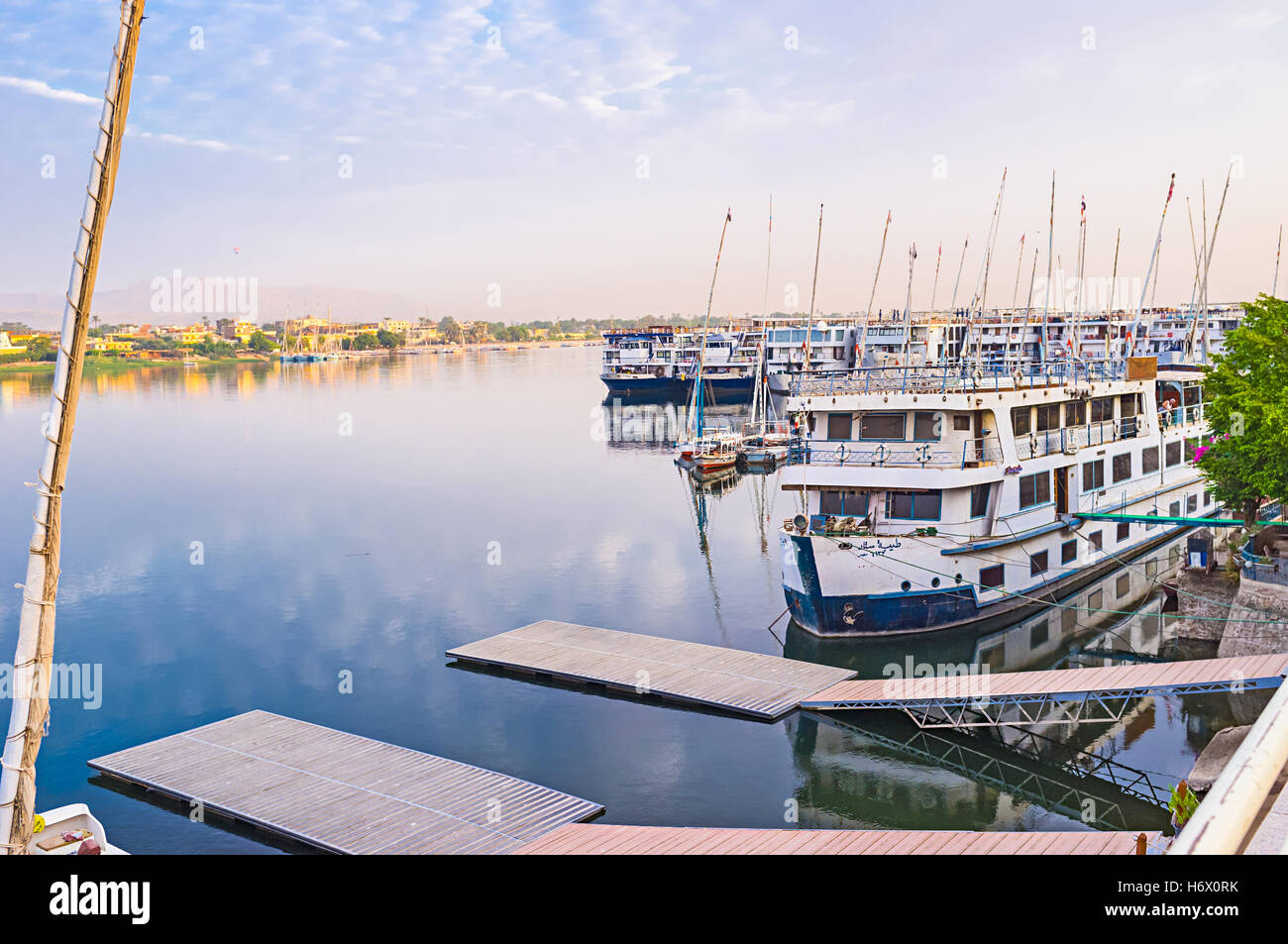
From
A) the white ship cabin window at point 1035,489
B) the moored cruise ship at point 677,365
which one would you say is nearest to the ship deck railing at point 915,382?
the white ship cabin window at point 1035,489

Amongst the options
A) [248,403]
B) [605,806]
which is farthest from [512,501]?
[248,403]

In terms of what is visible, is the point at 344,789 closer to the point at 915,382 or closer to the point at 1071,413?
the point at 915,382

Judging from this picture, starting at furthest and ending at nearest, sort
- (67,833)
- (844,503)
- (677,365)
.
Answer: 1. (677,365)
2. (844,503)
3. (67,833)

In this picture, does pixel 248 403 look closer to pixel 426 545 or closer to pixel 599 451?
pixel 599 451

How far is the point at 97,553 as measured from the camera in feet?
164

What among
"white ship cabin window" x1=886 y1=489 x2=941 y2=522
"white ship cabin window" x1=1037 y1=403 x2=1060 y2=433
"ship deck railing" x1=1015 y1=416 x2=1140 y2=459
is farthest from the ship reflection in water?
"white ship cabin window" x1=1037 y1=403 x2=1060 y2=433

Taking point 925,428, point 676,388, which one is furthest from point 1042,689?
point 676,388

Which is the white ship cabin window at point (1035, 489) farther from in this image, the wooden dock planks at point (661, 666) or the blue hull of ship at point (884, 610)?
the wooden dock planks at point (661, 666)

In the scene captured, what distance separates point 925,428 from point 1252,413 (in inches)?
342

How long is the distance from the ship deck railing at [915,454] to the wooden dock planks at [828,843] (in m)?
15.5

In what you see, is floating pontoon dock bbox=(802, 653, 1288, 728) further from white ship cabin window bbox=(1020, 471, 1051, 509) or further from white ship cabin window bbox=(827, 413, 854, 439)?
white ship cabin window bbox=(827, 413, 854, 439)

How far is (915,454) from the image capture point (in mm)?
32438

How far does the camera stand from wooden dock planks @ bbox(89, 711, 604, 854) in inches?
770

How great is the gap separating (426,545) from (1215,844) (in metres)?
46.2
